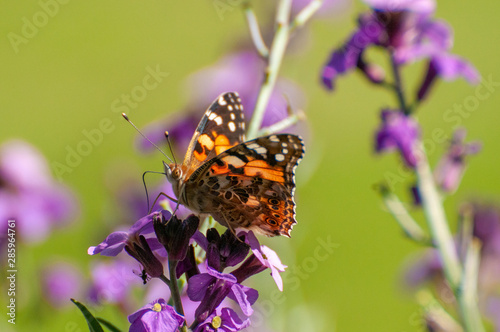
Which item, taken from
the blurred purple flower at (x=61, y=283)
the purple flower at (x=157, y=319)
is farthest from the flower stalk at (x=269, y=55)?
the blurred purple flower at (x=61, y=283)

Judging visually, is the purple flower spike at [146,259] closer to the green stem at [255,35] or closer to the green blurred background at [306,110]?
the green stem at [255,35]

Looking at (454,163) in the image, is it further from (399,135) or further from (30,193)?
(30,193)

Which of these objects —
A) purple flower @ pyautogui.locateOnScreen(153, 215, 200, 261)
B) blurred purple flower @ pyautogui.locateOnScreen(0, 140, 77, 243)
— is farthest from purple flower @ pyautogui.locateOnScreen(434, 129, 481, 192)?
blurred purple flower @ pyautogui.locateOnScreen(0, 140, 77, 243)

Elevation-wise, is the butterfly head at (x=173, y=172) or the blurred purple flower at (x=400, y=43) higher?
the butterfly head at (x=173, y=172)

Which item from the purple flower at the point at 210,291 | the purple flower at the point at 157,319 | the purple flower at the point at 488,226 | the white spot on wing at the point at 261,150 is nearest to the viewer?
the purple flower at the point at 157,319

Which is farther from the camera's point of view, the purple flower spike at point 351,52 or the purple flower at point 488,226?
the purple flower at point 488,226

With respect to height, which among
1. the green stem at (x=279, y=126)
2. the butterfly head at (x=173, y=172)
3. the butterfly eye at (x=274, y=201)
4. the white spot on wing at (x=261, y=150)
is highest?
the butterfly head at (x=173, y=172)

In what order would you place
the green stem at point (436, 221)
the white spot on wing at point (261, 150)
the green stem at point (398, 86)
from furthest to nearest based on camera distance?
the green stem at point (398, 86) < the green stem at point (436, 221) < the white spot on wing at point (261, 150)
